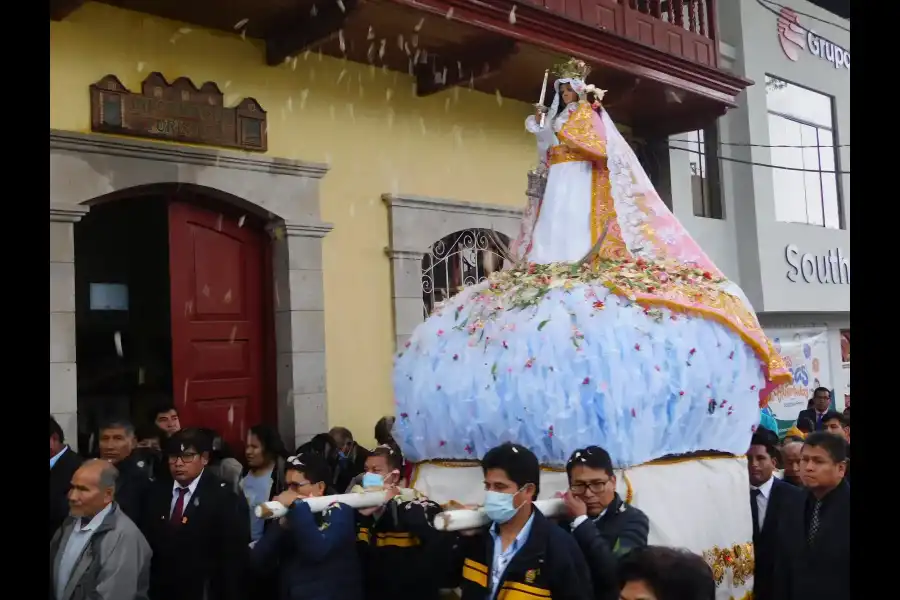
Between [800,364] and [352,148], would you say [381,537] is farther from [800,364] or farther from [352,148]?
[800,364]

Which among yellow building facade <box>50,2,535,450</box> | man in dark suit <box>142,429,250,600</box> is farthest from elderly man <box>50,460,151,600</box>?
yellow building facade <box>50,2,535,450</box>

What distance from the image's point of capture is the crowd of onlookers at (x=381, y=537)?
9.21 ft

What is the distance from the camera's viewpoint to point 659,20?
8.05 m

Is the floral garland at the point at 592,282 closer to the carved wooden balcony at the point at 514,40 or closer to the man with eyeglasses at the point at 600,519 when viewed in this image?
the man with eyeglasses at the point at 600,519

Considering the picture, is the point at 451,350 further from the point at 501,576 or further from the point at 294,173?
the point at 294,173

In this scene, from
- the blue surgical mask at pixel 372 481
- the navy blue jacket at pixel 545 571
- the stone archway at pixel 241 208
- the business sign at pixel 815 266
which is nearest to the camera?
the navy blue jacket at pixel 545 571

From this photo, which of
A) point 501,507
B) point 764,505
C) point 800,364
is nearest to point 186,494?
point 501,507

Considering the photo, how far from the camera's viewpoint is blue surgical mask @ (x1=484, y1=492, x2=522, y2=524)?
2.77 metres

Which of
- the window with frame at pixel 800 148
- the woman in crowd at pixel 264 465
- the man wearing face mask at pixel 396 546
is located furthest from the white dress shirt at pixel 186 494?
the window with frame at pixel 800 148

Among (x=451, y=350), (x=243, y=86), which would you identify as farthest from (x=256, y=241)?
(x=451, y=350)

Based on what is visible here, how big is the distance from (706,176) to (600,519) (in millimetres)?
7672

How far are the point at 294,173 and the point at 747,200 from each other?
570 cm

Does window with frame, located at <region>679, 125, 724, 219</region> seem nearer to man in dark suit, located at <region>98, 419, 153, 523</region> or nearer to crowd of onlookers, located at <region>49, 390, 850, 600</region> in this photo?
crowd of onlookers, located at <region>49, 390, 850, 600</region>

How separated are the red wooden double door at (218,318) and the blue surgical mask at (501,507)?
3617 millimetres
